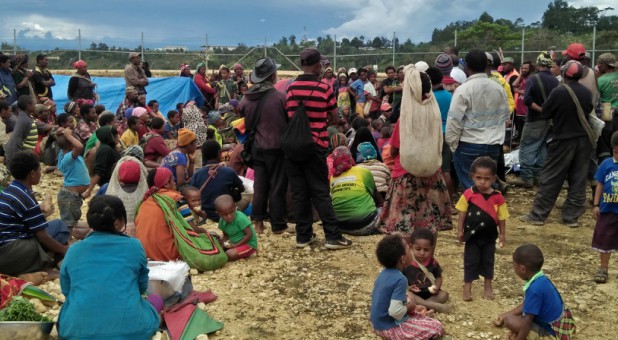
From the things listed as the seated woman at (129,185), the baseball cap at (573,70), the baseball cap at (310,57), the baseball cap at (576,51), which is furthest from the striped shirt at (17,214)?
the baseball cap at (576,51)

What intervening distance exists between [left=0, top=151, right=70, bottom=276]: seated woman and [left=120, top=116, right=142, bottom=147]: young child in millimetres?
4639

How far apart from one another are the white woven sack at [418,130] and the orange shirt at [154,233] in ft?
7.70

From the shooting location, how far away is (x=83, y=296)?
4.09 metres

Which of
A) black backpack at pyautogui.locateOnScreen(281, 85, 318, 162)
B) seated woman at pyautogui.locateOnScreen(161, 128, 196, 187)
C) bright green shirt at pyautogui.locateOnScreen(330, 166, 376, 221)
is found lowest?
bright green shirt at pyautogui.locateOnScreen(330, 166, 376, 221)

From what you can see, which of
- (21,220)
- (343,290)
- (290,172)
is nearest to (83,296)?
(21,220)

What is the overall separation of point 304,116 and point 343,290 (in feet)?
5.76

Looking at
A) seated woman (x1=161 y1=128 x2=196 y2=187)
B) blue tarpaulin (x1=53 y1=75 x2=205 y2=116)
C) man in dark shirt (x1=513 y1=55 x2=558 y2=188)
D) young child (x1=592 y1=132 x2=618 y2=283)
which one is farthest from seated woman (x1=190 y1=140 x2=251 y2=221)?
blue tarpaulin (x1=53 y1=75 x2=205 y2=116)

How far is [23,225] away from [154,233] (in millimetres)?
1099

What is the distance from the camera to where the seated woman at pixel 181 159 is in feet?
26.1

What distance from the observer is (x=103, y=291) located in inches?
161

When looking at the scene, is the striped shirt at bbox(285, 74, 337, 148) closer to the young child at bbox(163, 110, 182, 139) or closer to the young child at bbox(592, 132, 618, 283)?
the young child at bbox(592, 132, 618, 283)

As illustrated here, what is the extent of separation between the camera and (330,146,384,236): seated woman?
715 centimetres

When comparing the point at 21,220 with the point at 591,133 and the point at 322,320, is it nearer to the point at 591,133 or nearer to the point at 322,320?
the point at 322,320

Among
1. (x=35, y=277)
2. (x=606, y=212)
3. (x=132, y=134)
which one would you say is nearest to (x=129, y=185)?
(x=35, y=277)
